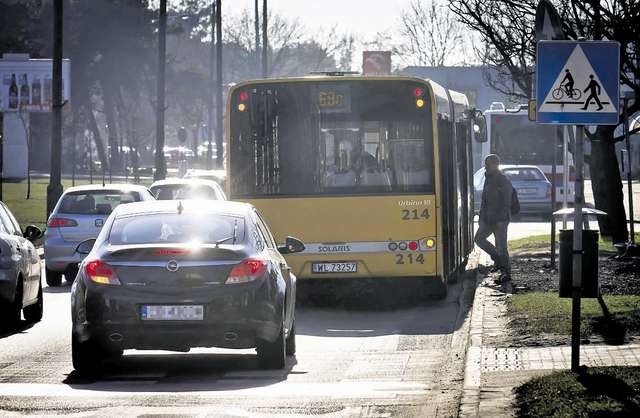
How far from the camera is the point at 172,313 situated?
12773mm

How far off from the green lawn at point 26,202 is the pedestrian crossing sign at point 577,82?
30.1 m

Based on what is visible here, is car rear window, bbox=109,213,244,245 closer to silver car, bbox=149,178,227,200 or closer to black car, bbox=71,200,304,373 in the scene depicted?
black car, bbox=71,200,304,373

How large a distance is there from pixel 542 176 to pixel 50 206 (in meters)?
14.8

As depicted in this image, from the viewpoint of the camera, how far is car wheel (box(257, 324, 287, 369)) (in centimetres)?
Result: 1328

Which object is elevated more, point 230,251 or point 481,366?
point 230,251

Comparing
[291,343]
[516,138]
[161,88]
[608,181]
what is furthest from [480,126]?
[516,138]

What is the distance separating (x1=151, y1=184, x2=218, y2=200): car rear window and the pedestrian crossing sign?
58.2 feet

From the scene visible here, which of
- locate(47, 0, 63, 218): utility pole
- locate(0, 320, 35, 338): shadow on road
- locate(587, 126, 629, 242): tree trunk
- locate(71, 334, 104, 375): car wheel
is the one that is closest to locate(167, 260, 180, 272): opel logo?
locate(71, 334, 104, 375): car wheel

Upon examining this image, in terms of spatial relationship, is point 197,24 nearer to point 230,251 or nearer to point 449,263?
point 449,263

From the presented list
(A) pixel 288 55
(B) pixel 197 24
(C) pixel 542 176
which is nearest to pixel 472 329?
(C) pixel 542 176

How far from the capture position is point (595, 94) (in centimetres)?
1238

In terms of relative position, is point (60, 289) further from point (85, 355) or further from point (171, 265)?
point (171, 265)

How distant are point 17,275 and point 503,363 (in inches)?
253

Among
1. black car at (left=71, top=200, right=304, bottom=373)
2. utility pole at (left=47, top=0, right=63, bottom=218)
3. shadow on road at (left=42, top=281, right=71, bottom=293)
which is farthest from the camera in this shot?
utility pole at (left=47, top=0, right=63, bottom=218)
